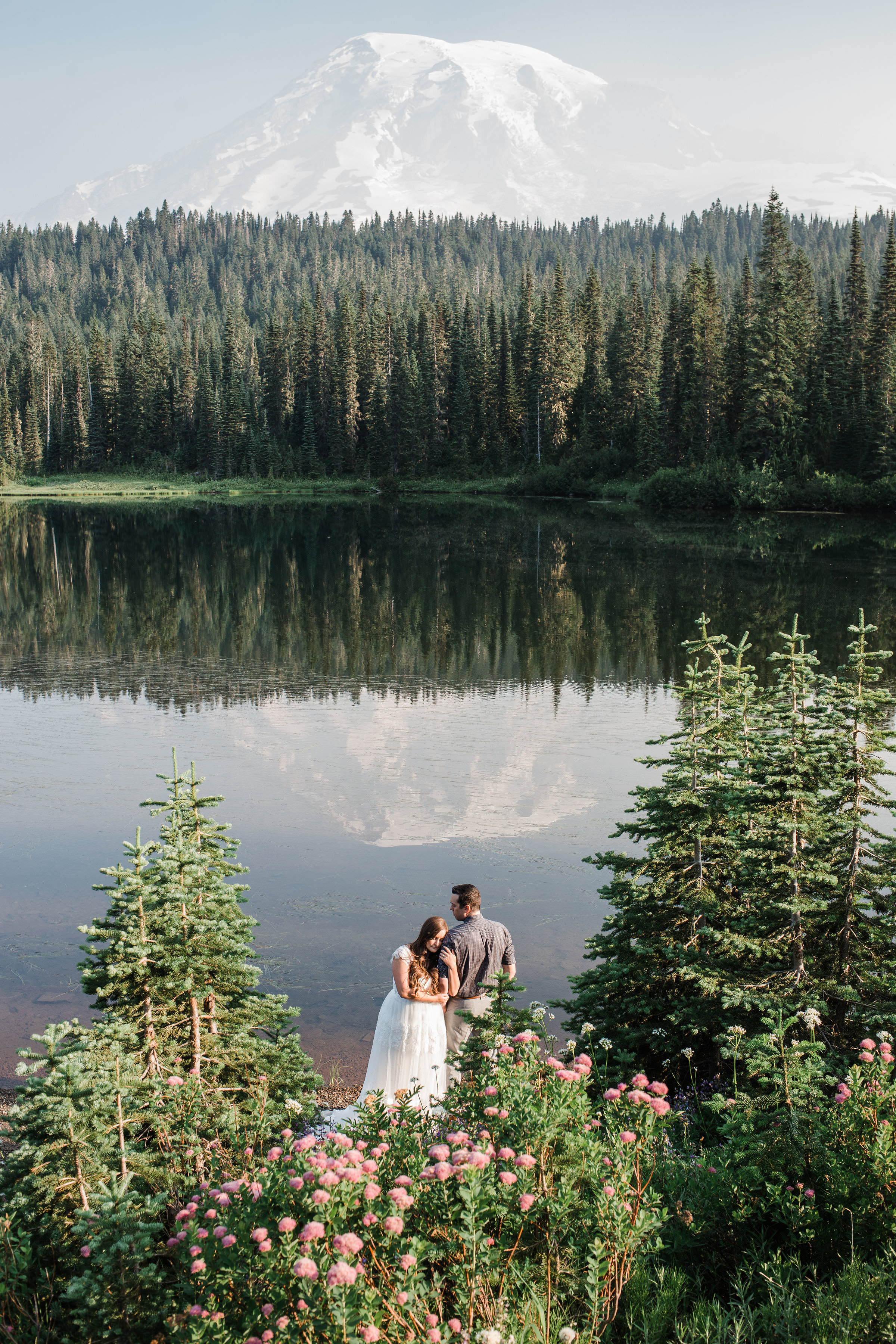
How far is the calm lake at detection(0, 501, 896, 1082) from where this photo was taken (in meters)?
11.7

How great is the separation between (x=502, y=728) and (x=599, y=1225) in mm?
15663

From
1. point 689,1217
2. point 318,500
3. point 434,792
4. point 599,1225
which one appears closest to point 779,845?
point 689,1217

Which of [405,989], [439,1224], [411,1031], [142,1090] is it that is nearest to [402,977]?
[405,989]

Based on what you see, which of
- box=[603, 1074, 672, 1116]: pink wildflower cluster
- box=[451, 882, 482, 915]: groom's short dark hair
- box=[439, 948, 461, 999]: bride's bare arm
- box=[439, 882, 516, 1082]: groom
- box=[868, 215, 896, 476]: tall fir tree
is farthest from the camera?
box=[868, 215, 896, 476]: tall fir tree

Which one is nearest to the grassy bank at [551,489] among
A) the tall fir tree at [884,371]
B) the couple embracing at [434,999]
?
the tall fir tree at [884,371]

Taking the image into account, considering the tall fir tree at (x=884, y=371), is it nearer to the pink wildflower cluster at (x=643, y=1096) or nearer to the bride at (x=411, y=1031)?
the bride at (x=411, y=1031)

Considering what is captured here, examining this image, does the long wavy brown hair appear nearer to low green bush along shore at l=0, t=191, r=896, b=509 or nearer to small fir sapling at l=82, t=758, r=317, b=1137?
small fir sapling at l=82, t=758, r=317, b=1137

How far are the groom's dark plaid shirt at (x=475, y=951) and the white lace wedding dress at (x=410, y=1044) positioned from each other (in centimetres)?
30

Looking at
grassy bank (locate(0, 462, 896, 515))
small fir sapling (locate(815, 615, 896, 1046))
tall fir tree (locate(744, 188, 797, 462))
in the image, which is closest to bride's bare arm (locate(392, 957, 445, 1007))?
small fir sapling (locate(815, 615, 896, 1046))

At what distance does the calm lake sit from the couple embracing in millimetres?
1583

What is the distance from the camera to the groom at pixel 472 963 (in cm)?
758

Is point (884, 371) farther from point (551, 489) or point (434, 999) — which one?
point (434, 999)

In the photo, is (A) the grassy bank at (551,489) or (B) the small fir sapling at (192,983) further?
(A) the grassy bank at (551,489)

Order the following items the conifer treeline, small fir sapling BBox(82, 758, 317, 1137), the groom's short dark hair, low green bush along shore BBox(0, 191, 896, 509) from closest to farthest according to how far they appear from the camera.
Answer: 1. small fir sapling BBox(82, 758, 317, 1137)
2. the groom's short dark hair
3. low green bush along shore BBox(0, 191, 896, 509)
4. the conifer treeline
